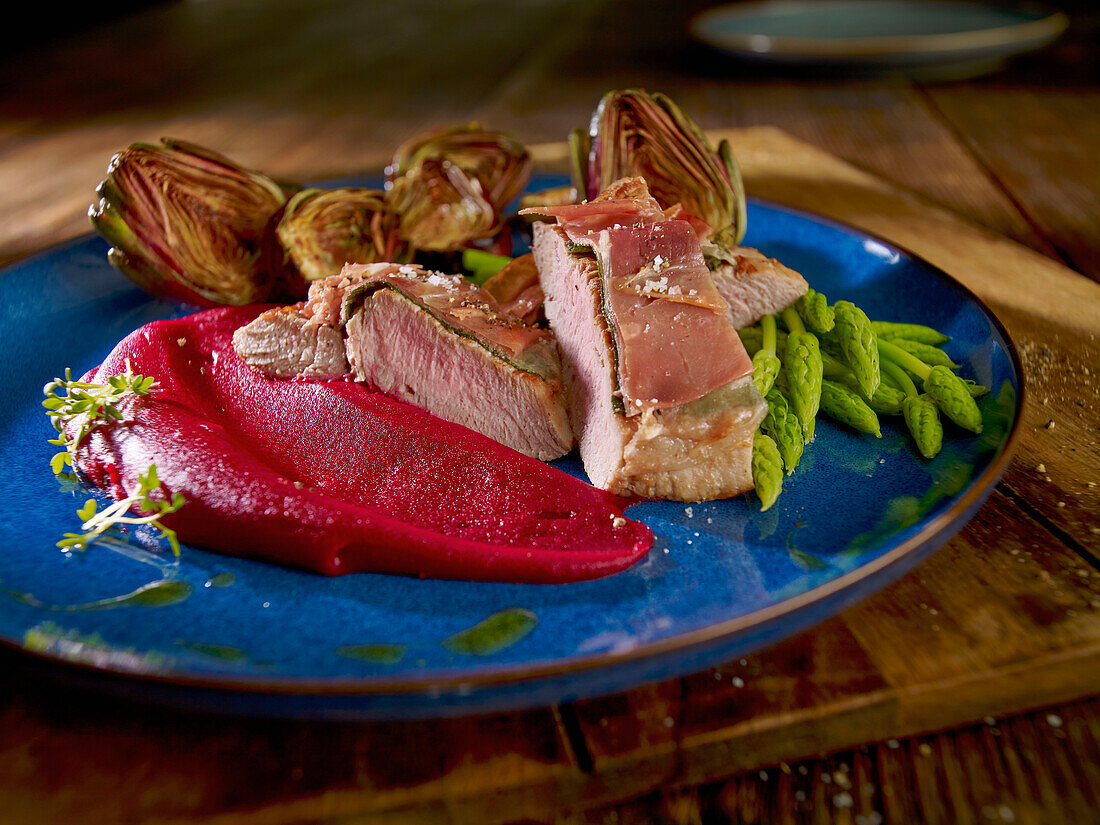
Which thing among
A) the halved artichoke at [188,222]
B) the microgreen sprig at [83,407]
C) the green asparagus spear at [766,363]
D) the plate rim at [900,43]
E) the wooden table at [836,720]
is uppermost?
the halved artichoke at [188,222]

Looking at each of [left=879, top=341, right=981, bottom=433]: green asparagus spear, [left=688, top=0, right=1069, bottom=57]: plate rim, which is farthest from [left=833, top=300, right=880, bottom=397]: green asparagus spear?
[left=688, top=0, right=1069, bottom=57]: plate rim

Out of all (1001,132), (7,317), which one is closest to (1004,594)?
(7,317)

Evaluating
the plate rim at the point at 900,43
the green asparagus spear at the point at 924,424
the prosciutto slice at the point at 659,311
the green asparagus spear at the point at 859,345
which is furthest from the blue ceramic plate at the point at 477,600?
the plate rim at the point at 900,43

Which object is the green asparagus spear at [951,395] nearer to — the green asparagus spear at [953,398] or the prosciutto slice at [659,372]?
the green asparagus spear at [953,398]

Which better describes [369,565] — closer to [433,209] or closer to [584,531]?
[584,531]

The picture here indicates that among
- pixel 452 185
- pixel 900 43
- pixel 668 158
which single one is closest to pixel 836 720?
pixel 668 158

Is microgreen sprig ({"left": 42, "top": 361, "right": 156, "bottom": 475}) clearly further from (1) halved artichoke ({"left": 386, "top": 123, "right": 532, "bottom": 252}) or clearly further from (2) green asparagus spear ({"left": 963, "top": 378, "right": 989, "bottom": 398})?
(2) green asparagus spear ({"left": 963, "top": 378, "right": 989, "bottom": 398})
